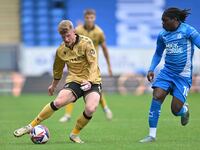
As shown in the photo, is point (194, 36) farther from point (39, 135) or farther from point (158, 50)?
point (39, 135)

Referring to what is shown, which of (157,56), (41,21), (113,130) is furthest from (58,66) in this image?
(41,21)

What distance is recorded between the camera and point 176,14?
11.9 meters

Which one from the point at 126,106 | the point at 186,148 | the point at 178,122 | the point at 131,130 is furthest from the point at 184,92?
the point at 126,106

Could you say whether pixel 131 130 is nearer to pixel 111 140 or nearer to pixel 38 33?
pixel 111 140

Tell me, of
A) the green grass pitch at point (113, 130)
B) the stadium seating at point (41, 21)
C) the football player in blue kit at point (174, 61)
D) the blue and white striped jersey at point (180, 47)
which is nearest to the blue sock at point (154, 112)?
the football player in blue kit at point (174, 61)

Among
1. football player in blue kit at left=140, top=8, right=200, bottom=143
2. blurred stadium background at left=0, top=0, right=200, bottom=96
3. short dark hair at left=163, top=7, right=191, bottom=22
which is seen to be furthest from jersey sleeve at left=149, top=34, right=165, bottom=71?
blurred stadium background at left=0, top=0, right=200, bottom=96

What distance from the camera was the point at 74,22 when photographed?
35.6 m

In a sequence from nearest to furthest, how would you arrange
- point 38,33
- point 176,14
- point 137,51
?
point 176,14, point 137,51, point 38,33

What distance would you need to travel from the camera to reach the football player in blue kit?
1190 centimetres

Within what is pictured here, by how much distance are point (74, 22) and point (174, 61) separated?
2368 centimetres

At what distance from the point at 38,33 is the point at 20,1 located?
1.80 m

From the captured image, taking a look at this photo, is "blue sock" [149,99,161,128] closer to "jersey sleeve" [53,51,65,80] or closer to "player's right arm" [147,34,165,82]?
"player's right arm" [147,34,165,82]

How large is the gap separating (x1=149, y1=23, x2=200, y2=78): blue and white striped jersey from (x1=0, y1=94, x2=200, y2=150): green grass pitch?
118 cm

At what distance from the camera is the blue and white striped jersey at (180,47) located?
11.9 metres
